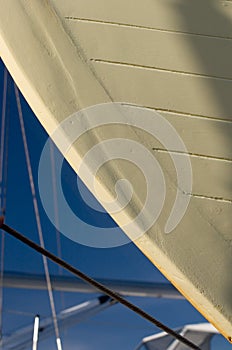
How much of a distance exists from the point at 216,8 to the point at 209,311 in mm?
821

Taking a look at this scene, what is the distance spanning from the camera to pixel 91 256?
10.6 metres

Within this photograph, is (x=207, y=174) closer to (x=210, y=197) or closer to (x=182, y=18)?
(x=210, y=197)

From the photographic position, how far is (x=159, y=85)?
174 cm

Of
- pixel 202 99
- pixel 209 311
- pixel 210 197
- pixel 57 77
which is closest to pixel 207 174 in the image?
pixel 210 197

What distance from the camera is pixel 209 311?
1641 millimetres

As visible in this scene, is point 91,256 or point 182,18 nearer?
point 182,18

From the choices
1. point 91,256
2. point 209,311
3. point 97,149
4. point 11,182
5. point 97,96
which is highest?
point 11,182

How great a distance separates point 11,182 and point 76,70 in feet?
29.5

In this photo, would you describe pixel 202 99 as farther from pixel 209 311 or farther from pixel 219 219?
pixel 209 311

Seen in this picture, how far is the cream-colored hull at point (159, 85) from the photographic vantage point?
65.2 inches

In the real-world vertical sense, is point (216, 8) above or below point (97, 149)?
above

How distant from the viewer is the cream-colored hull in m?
1.66

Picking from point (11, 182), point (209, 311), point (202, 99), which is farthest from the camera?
point (11, 182)

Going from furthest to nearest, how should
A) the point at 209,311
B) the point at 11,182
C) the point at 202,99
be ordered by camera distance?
the point at 11,182 → the point at 202,99 → the point at 209,311
